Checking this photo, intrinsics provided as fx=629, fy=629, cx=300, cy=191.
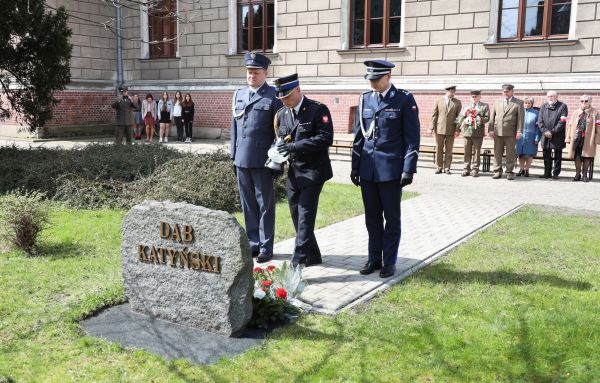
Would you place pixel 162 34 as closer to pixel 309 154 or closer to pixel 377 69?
pixel 309 154

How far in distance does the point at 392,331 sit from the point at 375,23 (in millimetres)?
15787

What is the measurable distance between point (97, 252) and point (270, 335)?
3.34 m

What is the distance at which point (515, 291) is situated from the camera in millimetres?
5797

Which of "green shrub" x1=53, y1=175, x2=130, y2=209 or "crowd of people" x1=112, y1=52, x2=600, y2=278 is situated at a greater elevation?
"crowd of people" x1=112, y1=52, x2=600, y2=278

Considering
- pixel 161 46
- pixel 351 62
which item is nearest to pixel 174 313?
pixel 351 62

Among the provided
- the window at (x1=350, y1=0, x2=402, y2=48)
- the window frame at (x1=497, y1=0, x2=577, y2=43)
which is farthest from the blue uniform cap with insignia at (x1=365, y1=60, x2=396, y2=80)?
the window at (x1=350, y1=0, x2=402, y2=48)

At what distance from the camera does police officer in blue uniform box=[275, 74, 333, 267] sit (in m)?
6.16

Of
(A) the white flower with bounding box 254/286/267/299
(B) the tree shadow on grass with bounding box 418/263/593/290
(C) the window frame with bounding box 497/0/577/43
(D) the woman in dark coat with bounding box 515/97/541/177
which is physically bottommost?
(B) the tree shadow on grass with bounding box 418/263/593/290

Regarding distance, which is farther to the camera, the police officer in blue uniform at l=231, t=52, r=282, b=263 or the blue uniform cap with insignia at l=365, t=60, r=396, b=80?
the police officer in blue uniform at l=231, t=52, r=282, b=263

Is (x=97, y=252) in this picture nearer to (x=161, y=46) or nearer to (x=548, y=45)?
(x=548, y=45)

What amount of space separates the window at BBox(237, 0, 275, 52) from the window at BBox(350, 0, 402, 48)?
134 inches

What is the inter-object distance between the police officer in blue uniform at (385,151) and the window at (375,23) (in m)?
13.2

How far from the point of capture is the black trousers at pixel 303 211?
6.28m

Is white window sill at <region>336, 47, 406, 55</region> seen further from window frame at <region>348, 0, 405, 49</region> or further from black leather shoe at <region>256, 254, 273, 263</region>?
black leather shoe at <region>256, 254, 273, 263</region>
